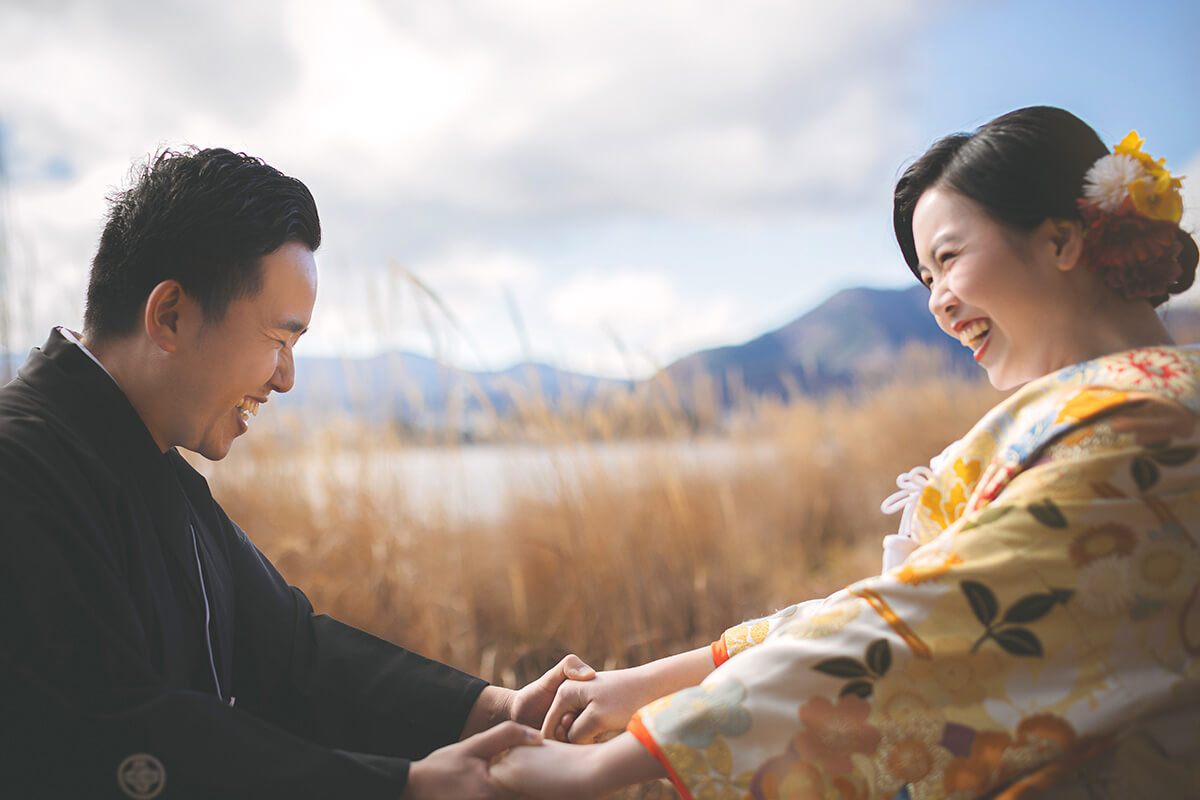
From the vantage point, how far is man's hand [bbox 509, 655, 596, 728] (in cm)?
128

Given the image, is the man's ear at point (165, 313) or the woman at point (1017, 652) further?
the man's ear at point (165, 313)

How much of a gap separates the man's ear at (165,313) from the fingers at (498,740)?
0.68 metres

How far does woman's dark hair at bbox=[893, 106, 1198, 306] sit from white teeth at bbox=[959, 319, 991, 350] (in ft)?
0.43

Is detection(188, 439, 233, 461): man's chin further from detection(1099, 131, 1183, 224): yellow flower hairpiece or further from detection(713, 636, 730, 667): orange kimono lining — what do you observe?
detection(1099, 131, 1183, 224): yellow flower hairpiece

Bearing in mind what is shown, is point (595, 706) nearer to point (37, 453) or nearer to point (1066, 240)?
point (37, 453)

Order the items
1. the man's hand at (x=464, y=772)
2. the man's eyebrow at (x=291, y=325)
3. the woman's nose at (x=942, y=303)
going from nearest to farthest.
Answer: the man's hand at (x=464, y=772) < the woman's nose at (x=942, y=303) < the man's eyebrow at (x=291, y=325)

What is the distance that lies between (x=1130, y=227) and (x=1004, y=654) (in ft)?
1.79

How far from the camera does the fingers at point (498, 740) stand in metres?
0.99

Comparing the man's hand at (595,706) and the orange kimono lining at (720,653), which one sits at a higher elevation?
the orange kimono lining at (720,653)

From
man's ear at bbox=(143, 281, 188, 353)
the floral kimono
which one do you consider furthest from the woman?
man's ear at bbox=(143, 281, 188, 353)

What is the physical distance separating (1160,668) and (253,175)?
1292mm

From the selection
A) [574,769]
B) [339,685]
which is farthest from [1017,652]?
[339,685]

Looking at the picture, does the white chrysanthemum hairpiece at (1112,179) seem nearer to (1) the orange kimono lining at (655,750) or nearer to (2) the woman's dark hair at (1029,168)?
(2) the woman's dark hair at (1029,168)

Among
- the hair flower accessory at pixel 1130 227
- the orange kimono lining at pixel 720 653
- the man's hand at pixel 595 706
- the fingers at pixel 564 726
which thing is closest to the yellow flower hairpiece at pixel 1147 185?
the hair flower accessory at pixel 1130 227
